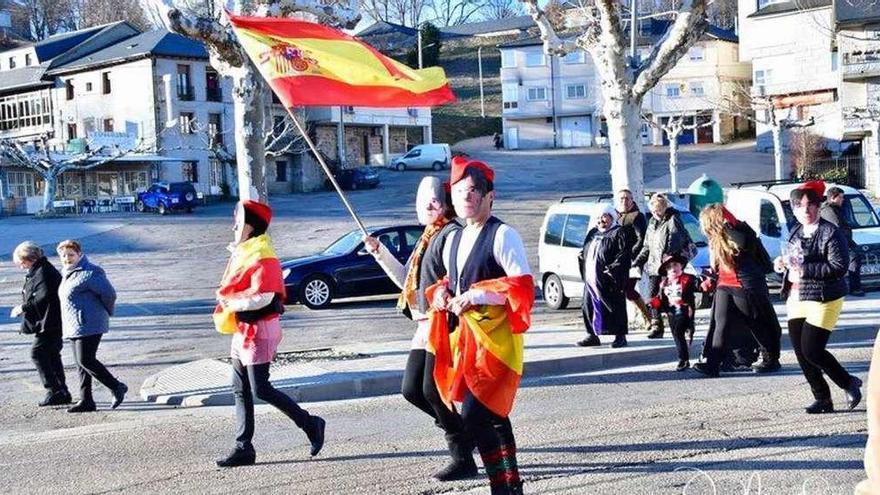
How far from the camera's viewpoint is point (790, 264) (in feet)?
27.3

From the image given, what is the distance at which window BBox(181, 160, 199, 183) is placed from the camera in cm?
6022

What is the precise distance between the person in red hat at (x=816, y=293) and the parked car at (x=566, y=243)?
330 inches

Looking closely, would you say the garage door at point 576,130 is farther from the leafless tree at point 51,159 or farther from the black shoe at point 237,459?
the black shoe at point 237,459

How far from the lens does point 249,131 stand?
39.5ft

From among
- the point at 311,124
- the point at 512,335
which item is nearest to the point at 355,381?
the point at 512,335

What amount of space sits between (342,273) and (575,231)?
4.79 metres

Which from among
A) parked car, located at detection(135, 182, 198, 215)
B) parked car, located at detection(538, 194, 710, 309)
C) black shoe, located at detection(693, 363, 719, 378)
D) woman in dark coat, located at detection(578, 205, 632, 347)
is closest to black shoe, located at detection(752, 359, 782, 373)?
black shoe, located at detection(693, 363, 719, 378)

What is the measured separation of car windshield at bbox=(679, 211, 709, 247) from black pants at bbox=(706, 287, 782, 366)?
22.2 feet

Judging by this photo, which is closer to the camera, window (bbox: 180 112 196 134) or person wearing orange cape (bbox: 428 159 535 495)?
person wearing orange cape (bbox: 428 159 535 495)

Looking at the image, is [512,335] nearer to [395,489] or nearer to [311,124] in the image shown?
[395,489]

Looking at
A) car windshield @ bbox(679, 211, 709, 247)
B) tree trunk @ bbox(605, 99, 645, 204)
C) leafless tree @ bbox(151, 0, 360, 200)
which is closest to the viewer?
leafless tree @ bbox(151, 0, 360, 200)

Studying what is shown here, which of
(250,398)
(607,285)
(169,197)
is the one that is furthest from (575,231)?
(169,197)

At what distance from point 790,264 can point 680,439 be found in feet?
5.91

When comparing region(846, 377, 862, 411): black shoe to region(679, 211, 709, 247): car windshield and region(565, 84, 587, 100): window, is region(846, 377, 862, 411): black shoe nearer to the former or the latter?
region(679, 211, 709, 247): car windshield
